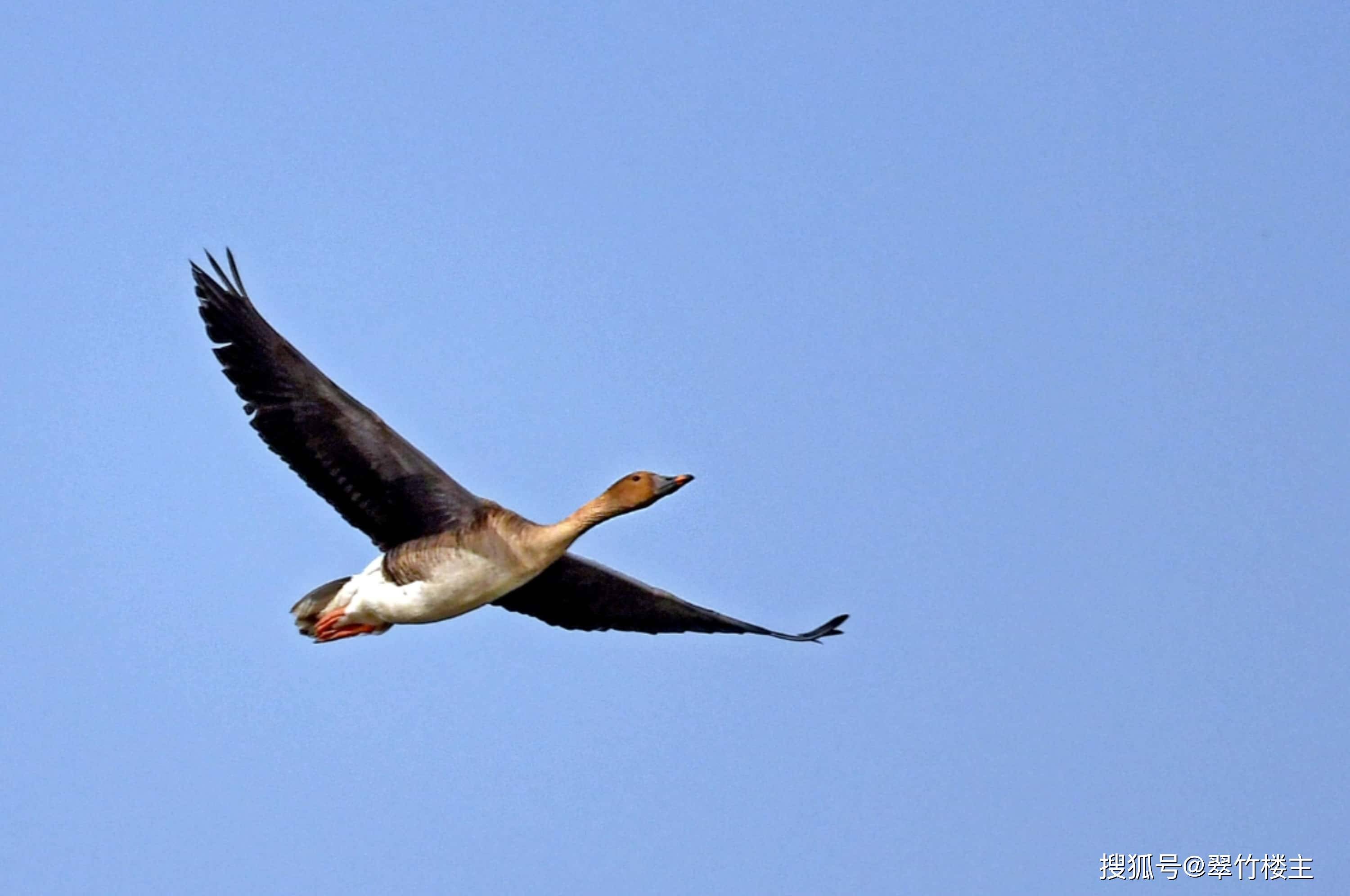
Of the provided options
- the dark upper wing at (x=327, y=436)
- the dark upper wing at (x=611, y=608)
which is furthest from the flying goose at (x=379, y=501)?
the dark upper wing at (x=611, y=608)

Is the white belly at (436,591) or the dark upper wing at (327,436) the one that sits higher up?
the dark upper wing at (327,436)

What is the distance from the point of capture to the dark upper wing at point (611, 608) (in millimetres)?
19688

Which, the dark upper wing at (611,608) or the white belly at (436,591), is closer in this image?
the white belly at (436,591)

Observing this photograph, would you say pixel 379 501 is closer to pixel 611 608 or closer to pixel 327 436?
pixel 327 436

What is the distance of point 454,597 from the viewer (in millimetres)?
17812

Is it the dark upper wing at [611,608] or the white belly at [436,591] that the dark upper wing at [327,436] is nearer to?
the white belly at [436,591]

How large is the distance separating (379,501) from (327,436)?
2.40ft

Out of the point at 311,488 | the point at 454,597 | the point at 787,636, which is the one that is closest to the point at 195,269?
the point at 311,488

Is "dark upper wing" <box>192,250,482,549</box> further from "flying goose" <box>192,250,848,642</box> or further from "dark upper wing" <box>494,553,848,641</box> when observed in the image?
"dark upper wing" <box>494,553,848,641</box>

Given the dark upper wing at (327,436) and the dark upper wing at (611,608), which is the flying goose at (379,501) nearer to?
the dark upper wing at (327,436)

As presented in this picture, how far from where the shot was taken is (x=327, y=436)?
707 inches

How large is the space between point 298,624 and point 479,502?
1.79 meters

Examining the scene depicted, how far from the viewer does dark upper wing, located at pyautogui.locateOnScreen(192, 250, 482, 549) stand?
57.6 ft

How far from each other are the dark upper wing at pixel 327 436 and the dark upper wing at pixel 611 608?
5.26 feet
